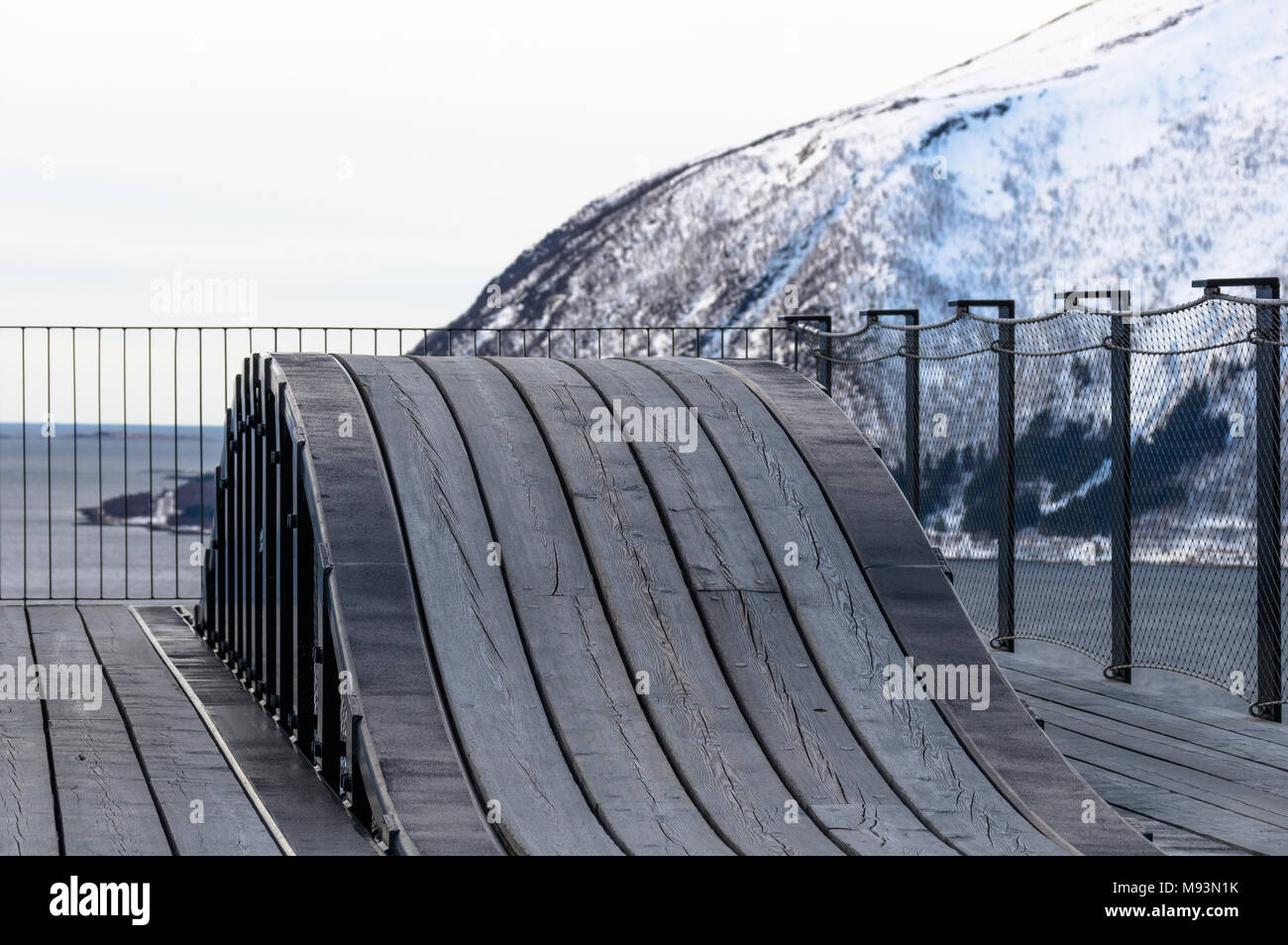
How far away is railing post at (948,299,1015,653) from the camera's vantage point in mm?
8414

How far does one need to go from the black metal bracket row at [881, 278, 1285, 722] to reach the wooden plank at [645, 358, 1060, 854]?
1.44 m

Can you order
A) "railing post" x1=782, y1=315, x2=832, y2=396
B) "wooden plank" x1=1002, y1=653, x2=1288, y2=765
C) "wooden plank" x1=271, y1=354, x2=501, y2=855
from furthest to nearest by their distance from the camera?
"railing post" x1=782, y1=315, x2=832, y2=396 → "wooden plank" x1=1002, y1=653, x2=1288, y2=765 → "wooden plank" x1=271, y1=354, x2=501, y2=855

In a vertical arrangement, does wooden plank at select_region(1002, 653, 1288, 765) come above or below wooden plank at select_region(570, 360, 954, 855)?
below

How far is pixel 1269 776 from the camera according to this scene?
596 cm

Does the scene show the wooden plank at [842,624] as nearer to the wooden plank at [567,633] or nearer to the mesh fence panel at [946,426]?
the wooden plank at [567,633]

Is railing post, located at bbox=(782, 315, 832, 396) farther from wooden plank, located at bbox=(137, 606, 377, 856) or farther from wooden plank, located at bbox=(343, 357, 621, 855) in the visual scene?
wooden plank, located at bbox=(137, 606, 377, 856)

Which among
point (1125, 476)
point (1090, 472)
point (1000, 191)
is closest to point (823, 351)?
point (1125, 476)

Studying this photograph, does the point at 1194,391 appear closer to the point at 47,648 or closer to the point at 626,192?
the point at 626,192

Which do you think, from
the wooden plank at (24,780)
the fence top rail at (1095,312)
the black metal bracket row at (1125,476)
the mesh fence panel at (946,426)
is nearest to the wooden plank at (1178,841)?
the black metal bracket row at (1125,476)

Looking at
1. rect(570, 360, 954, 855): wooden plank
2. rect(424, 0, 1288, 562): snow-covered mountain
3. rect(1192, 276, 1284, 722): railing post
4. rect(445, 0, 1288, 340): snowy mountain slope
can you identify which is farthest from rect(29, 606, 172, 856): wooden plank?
rect(445, 0, 1288, 340): snowy mountain slope

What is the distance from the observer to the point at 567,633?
591 cm

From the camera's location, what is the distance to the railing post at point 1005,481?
8414mm

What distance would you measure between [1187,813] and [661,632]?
1.99 m
